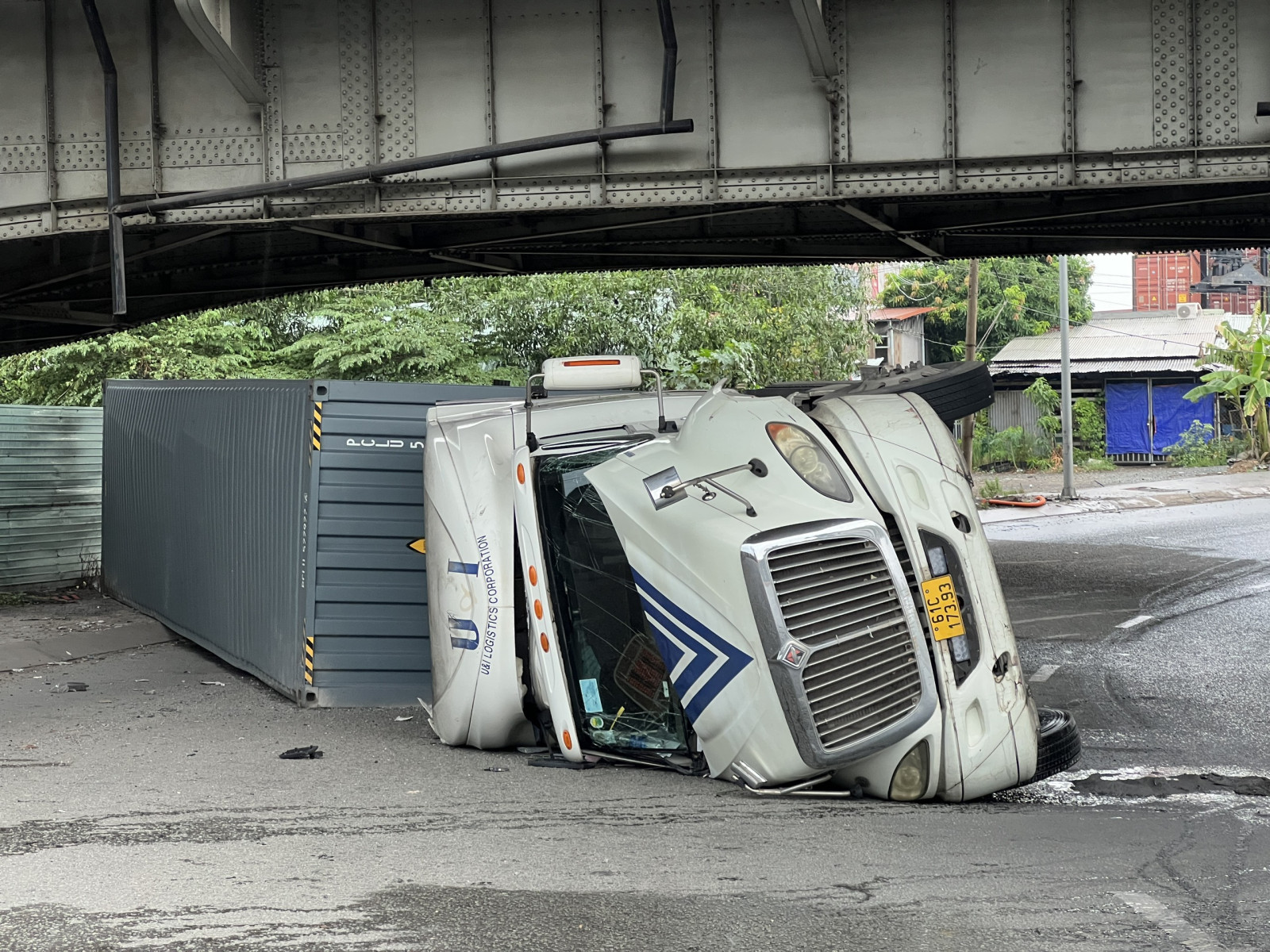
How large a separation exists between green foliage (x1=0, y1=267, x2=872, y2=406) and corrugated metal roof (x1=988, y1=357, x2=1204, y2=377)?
1550cm

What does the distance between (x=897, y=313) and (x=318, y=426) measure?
155 feet

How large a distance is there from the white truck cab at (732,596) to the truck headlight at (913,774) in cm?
1

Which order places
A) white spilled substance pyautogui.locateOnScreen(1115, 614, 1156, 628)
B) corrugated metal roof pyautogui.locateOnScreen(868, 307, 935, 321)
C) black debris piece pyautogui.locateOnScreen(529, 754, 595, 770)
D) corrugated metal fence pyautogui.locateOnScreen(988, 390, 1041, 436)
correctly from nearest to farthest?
black debris piece pyautogui.locateOnScreen(529, 754, 595, 770) → white spilled substance pyautogui.locateOnScreen(1115, 614, 1156, 628) → corrugated metal fence pyautogui.locateOnScreen(988, 390, 1041, 436) → corrugated metal roof pyautogui.locateOnScreen(868, 307, 935, 321)

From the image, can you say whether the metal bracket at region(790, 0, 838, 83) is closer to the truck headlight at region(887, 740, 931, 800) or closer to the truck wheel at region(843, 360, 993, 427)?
the truck wheel at region(843, 360, 993, 427)

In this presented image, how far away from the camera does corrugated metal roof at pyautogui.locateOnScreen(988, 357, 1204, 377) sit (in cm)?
4269

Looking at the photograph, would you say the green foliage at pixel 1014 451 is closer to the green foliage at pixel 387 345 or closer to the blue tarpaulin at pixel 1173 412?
the blue tarpaulin at pixel 1173 412

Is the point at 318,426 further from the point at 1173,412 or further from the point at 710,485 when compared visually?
the point at 1173,412

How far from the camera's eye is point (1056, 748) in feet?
22.7

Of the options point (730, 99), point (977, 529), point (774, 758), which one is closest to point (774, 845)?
point (774, 758)

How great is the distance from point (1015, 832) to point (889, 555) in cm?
144

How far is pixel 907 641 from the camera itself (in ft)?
20.4

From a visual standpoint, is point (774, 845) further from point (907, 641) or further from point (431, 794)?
point (431, 794)

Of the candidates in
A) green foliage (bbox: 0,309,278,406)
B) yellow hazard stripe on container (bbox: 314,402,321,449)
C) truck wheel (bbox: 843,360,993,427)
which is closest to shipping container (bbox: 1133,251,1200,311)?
green foliage (bbox: 0,309,278,406)

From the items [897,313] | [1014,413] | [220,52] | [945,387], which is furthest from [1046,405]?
[220,52]
